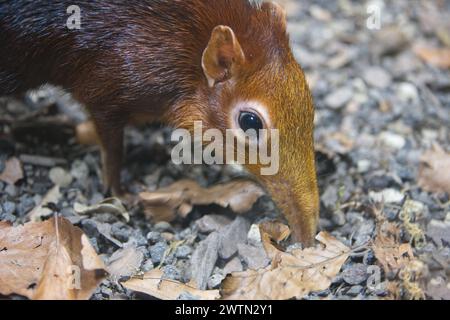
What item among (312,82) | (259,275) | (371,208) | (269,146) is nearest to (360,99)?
(312,82)

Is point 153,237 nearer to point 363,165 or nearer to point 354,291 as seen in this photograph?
point 354,291

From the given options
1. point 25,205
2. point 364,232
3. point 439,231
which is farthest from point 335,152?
point 25,205

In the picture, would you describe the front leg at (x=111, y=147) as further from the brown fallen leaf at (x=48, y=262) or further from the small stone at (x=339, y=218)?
the small stone at (x=339, y=218)

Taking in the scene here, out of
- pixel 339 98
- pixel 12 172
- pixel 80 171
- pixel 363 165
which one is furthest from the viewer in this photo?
pixel 339 98

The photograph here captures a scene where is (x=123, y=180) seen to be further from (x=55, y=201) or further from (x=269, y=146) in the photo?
(x=269, y=146)
